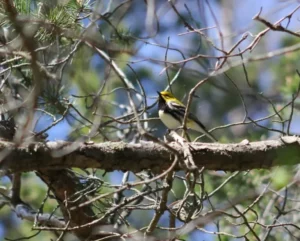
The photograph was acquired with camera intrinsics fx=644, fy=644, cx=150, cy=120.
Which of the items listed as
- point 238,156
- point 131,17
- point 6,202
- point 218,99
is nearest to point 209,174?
point 131,17

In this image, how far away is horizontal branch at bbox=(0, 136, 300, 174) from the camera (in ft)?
8.05

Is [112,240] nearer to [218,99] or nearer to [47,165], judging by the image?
[47,165]

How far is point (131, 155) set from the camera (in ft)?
8.49

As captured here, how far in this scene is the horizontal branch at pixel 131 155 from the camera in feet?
8.05

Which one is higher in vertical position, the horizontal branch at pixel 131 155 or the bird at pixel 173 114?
the bird at pixel 173 114

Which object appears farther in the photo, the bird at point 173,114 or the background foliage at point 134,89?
the bird at point 173,114

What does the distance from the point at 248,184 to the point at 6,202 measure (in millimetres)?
1839

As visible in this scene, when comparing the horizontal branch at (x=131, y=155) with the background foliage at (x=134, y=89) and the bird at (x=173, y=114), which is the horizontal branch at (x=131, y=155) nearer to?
the background foliage at (x=134, y=89)

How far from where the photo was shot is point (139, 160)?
2586mm

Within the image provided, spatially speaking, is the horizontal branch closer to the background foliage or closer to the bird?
the background foliage

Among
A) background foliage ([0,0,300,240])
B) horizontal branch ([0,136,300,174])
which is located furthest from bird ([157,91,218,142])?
horizontal branch ([0,136,300,174])

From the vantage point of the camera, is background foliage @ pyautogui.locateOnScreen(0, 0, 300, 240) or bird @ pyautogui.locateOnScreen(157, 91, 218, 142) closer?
background foliage @ pyautogui.locateOnScreen(0, 0, 300, 240)

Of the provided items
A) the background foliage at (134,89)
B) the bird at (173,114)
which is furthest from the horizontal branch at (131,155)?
the bird at (173,114)

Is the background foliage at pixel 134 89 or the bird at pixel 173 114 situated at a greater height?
the bird at pixel 173 114
